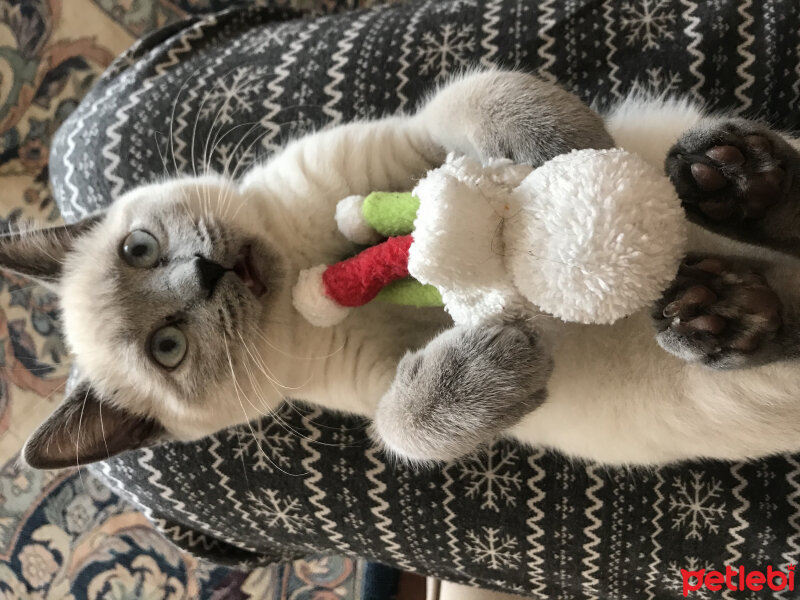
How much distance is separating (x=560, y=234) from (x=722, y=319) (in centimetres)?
21

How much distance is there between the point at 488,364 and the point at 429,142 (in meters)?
0.43

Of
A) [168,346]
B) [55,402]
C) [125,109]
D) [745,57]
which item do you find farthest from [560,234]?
[55,402]

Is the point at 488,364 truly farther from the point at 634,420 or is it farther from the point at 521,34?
the point at 521,34

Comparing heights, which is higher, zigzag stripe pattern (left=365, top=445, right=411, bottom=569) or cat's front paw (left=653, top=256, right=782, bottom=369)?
cat's front paw (left=653, top=256, right=782, bottom=369)

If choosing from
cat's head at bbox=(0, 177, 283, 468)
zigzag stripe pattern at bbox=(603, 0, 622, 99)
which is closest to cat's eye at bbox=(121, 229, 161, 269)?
cat's head at bbox=(0, 177, 283, 468)

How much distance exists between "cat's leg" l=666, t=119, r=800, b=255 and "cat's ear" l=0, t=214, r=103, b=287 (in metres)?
0.92

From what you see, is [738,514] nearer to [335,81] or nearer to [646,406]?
[646,406]

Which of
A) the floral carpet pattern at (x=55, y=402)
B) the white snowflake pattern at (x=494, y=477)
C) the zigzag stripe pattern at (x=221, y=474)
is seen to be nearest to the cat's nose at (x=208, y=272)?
the zigzag stripe pattern at (x=221, y=474)

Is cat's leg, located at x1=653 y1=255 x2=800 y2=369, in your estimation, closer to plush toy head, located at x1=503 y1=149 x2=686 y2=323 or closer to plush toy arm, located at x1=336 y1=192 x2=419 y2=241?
plush toy head, located at x1=503 y1=149 x2=686 y2=323

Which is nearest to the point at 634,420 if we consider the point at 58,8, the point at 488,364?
the point at 488,364

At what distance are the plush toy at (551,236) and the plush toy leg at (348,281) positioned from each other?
0.04ft

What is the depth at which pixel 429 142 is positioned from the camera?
979 mm

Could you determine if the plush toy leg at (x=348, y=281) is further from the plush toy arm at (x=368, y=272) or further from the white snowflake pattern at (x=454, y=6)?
the white snowflake pattern at (x=454, y=6)

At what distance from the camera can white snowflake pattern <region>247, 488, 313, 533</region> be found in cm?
117
